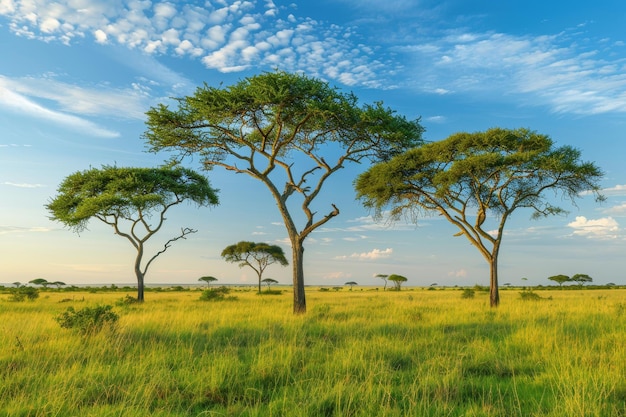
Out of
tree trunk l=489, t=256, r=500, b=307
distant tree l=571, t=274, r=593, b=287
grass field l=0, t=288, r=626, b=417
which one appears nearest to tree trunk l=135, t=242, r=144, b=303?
grass field l=0, t=288, r=626, b=417

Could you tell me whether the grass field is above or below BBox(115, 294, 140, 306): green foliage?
above

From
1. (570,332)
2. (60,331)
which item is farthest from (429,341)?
(60,331)

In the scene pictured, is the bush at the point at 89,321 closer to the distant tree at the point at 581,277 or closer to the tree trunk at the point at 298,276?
the tree trunk at the point at 298,276

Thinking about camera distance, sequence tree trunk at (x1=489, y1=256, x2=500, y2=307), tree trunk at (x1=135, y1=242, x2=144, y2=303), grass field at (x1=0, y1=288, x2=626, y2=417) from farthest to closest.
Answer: tree trunk at (x1=135, y1=242, x2=144, y2=303), tree trunk at (x1=489, y1=256, x2=500, y2=307), grass field at (x1=0, y1=288, x2=626, y2=417)

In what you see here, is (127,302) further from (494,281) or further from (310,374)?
(310,374)

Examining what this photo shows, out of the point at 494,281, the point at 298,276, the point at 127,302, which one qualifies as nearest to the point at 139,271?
the point at 127,302

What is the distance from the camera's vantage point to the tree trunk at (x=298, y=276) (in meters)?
17.6

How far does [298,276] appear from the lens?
17672 millimetres

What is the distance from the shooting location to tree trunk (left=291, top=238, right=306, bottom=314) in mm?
17578

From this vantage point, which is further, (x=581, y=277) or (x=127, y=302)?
(x=581, y=277)

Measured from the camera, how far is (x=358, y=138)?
19.1 m

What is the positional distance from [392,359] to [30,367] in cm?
635

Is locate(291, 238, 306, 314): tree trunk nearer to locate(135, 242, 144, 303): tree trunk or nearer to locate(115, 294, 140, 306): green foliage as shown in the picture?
locate(115, 294, 140, 306): green foliage

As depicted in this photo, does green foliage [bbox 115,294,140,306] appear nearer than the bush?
No
